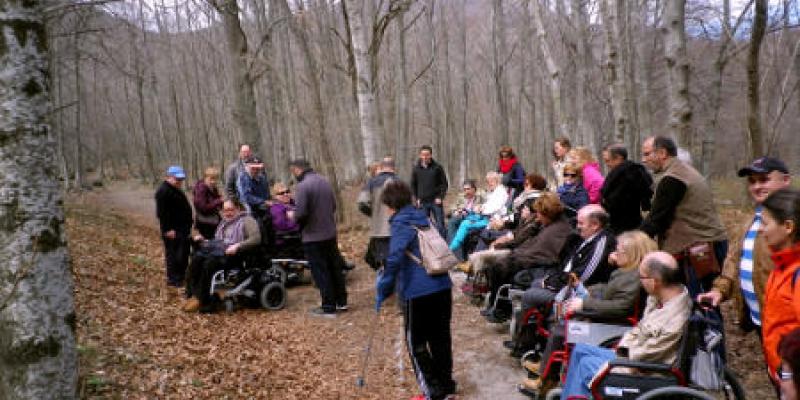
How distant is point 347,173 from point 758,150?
22246 mm

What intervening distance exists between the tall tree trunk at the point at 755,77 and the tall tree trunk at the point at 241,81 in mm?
8475

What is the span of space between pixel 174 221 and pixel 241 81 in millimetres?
4051

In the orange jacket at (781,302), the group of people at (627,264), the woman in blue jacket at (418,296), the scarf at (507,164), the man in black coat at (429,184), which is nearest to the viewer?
the orange jacket at (781,302)

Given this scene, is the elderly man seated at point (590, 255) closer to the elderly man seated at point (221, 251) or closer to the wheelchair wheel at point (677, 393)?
the wheelchair wheel at point (677, 393)

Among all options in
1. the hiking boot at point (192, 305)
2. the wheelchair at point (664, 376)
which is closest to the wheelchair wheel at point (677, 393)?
the wheelchair at point (664, 376)

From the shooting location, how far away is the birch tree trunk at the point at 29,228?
2750 mm

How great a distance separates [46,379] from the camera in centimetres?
297

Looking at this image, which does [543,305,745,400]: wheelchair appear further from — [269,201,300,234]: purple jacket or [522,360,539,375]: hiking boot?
[269,201,300,234]: purple jacket

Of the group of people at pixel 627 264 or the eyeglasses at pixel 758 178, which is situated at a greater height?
the eyeglasses at pixel 758 178

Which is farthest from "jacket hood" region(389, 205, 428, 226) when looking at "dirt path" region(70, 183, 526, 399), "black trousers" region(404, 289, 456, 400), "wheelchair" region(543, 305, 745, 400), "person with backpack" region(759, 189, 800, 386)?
"person with backpack" region(759, 189, 800, 386)

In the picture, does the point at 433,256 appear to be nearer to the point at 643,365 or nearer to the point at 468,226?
the point at 643,365

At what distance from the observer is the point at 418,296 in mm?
3982

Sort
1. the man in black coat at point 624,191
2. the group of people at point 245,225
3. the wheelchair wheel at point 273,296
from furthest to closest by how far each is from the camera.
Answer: the wheelchair wheel at point 273,296, the group of people at point 245,225, the man in black coat at point 624,191

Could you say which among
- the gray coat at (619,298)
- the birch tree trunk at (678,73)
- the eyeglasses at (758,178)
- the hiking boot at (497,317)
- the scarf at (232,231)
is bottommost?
the hiking boot at (497,317)
